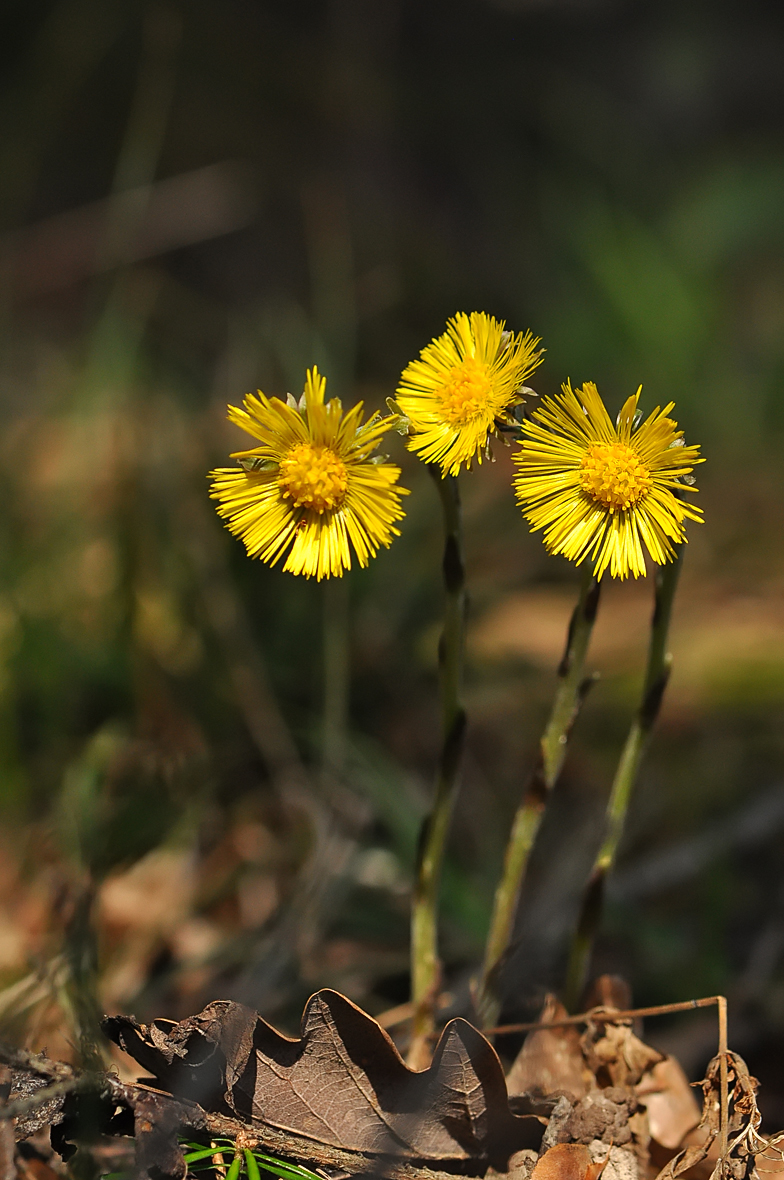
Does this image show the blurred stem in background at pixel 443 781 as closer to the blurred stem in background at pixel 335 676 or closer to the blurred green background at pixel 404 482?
the blurred green background at pixel 404 482

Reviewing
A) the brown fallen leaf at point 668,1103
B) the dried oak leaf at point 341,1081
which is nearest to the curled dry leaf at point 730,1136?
the brown fallen leaf at point 668,1103

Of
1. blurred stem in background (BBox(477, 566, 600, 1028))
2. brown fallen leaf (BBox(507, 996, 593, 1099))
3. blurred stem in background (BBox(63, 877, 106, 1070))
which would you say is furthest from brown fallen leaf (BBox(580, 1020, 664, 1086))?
blurred stem in background (BBox(63, 877, 106, 1070))

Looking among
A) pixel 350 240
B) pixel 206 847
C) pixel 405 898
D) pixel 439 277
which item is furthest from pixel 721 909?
pixel 350 240

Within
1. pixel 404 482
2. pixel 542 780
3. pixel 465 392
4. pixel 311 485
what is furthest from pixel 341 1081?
pixel 404 482

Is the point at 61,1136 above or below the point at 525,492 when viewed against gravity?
below

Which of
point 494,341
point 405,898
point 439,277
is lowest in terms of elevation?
point 405,898

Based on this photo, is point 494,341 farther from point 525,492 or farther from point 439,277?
point 439,277

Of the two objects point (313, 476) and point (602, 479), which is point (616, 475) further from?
point (313, 476)
